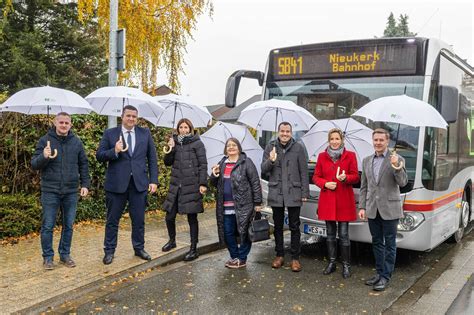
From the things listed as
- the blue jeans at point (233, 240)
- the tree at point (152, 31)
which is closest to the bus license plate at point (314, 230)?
the blue jeans at point (233, 240)

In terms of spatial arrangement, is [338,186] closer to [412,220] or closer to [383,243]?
[383,243]

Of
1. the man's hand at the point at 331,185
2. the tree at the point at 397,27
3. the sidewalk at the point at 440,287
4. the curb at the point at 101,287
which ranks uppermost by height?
the tree at the point at 397,27

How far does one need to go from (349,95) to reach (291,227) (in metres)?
1.98

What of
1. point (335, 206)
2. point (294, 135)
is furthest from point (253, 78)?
point (335, 206)

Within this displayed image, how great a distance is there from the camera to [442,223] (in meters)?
6.43

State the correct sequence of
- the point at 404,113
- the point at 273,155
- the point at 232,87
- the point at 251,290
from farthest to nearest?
1. the point at 232,87
2. the point at 273,155
3. the point at 251,290
4. the point at 404,113

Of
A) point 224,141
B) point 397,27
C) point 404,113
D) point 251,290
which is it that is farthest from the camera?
point 397,27

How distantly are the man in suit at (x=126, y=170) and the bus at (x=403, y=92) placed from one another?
5.59 ft

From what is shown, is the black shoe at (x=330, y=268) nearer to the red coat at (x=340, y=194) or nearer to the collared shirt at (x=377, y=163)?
the red coat at (x=340, y=194)

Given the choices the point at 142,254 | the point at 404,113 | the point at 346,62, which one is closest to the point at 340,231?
the point at 404,113

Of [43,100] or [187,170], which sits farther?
[187,170]

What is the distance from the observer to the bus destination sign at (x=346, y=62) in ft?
20.0

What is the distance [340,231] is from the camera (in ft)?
18.8

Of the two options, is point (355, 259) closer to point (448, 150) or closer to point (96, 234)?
point (448, 150)
